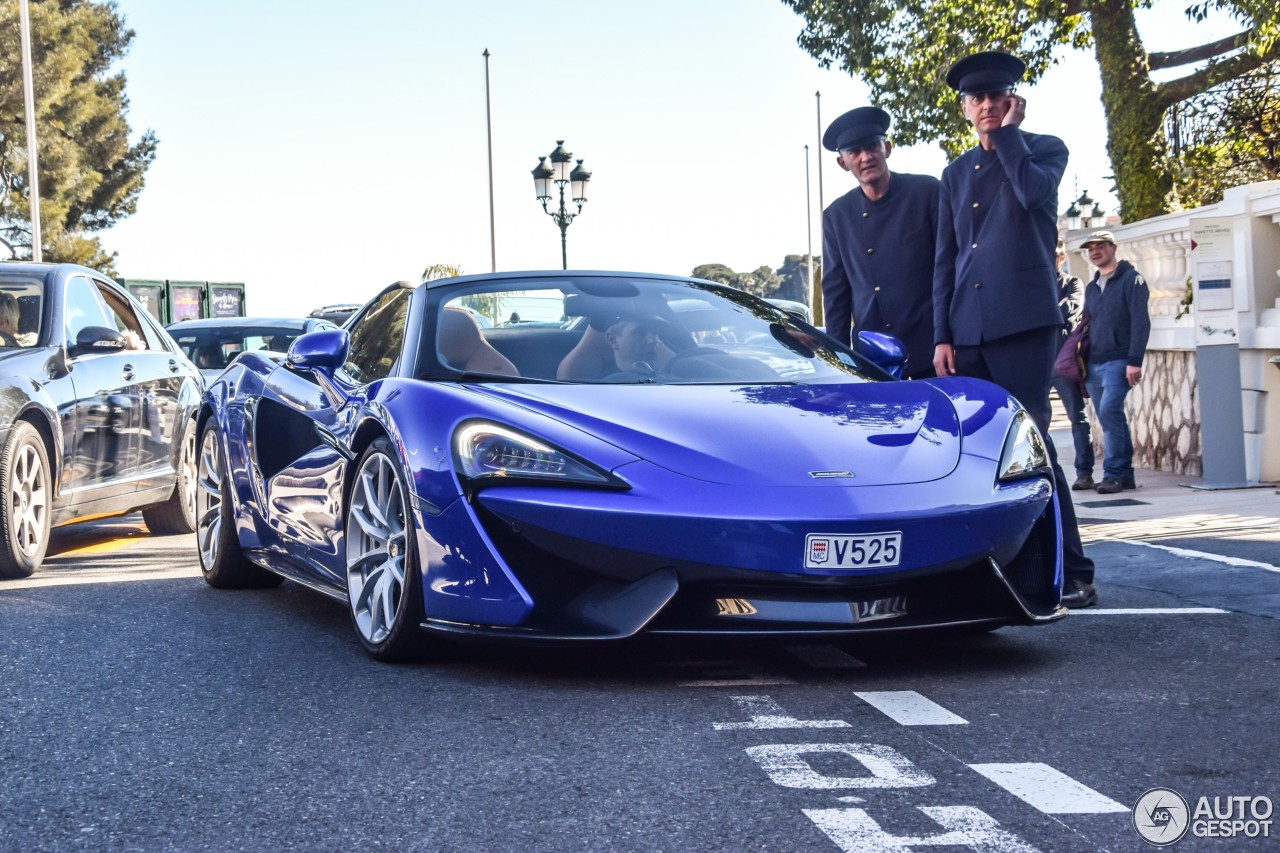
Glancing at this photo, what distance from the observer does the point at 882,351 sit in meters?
5.90

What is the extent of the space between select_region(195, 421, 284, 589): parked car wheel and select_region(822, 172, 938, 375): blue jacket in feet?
8.32

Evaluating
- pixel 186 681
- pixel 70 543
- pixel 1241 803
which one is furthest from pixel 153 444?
pixel 1241 803

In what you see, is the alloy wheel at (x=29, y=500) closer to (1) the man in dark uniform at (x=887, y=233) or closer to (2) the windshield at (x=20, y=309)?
(2) the windshield at (x=20, y=309)

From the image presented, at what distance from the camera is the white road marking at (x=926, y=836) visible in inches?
115

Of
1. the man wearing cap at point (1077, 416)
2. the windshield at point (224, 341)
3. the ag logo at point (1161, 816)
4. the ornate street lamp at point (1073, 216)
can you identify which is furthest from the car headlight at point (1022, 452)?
the ornate street lamp at point (1073, 216)

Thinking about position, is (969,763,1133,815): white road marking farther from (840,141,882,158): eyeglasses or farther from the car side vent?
(840,141,882,158): eyeglasses

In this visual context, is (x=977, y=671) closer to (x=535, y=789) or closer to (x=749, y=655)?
(x=749, y=655)

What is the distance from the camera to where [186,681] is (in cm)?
468

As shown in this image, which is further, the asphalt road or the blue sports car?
the blue sports car

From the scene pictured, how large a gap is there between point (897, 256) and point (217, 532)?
2.98 meters

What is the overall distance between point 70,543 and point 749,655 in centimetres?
548

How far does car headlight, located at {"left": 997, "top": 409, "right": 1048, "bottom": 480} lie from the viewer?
4.70m

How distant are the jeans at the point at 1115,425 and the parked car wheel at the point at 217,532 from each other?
6.37 metres

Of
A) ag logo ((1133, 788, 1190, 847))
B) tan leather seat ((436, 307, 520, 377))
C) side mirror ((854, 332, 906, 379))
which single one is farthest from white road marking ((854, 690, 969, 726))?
side mirror ((854, 332, 906, 379))
